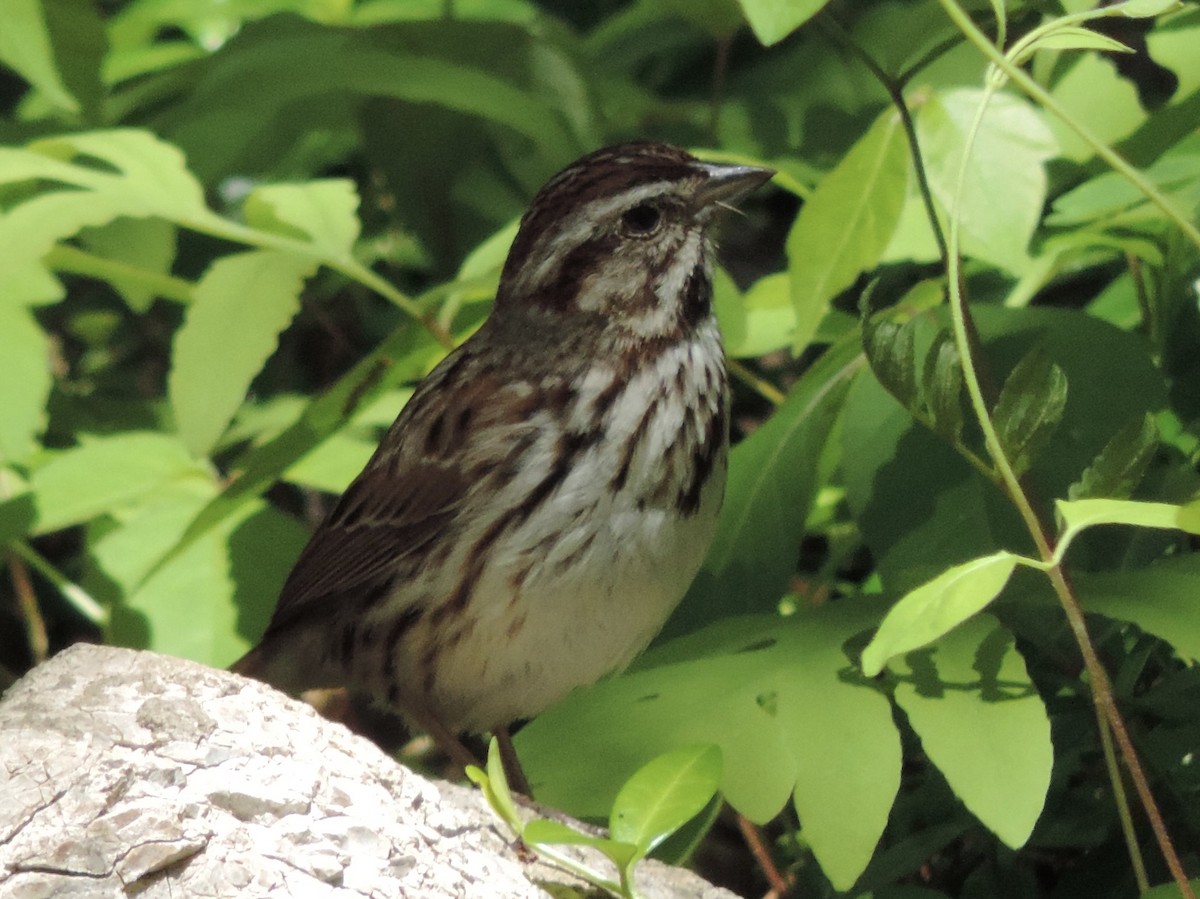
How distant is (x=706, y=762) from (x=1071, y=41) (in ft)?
2.70

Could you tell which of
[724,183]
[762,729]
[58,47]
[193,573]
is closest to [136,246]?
[58,47]

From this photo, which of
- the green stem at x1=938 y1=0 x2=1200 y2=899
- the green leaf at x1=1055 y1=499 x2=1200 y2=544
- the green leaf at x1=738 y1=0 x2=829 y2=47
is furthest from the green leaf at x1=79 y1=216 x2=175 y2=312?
the green leaf at x1=1055 y1=499 x2=1200 y2=544

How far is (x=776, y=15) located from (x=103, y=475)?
1.50 m

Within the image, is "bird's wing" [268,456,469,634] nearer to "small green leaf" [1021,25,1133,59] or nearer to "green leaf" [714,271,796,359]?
"green leaf" [714,271,796,359]

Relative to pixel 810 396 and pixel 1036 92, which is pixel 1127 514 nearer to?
pixel 1036 92

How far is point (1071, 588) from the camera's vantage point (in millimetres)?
1730

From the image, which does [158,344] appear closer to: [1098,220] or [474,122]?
[474,122]

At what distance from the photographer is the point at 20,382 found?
2.36 meters

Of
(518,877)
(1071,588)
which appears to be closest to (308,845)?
(518,877)

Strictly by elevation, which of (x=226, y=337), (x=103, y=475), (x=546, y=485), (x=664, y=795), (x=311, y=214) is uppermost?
(x=311, y=214)

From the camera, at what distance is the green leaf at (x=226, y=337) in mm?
2254

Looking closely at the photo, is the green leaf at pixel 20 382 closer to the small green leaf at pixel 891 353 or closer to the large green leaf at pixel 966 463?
the large green leaf at pixel 966 463

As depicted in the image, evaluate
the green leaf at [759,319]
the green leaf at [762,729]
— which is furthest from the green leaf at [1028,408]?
the green leaf at [759,319]

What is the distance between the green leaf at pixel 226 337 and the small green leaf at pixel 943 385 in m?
1.02
